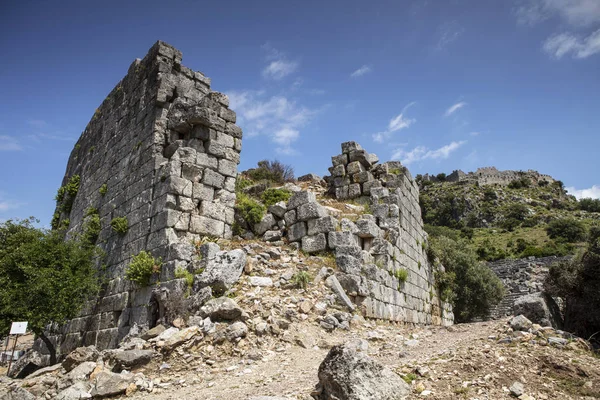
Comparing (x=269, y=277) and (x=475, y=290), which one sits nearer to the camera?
(x=269, y=277)

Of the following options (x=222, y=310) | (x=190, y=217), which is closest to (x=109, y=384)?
(x=222, y=310)

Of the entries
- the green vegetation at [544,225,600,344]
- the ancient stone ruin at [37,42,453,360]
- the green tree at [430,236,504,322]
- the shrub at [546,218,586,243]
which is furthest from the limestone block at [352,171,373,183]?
the shrub at [546,218,586,243]

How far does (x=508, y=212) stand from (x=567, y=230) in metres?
13.7

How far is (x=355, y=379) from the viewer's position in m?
3.76

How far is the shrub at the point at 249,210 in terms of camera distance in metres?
9.89

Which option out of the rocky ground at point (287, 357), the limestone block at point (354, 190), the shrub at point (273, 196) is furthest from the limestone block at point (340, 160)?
the rocky ground at point (287, 357)

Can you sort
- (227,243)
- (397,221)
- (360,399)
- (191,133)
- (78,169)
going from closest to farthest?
(360,399)
(227,243)
(191,133)
(397,221)
(78,169)

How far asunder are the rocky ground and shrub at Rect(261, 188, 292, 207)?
249cm

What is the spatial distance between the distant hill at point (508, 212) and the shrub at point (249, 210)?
3735 cm

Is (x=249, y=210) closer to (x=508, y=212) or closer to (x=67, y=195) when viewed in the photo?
(x=67, y=195)

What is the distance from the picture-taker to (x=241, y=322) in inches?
261

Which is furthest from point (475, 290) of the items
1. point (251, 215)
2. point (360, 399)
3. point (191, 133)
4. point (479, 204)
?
→ point (479, 204)

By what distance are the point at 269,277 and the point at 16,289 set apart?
608 cm

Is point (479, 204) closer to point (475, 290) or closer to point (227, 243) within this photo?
point (475, 290)
